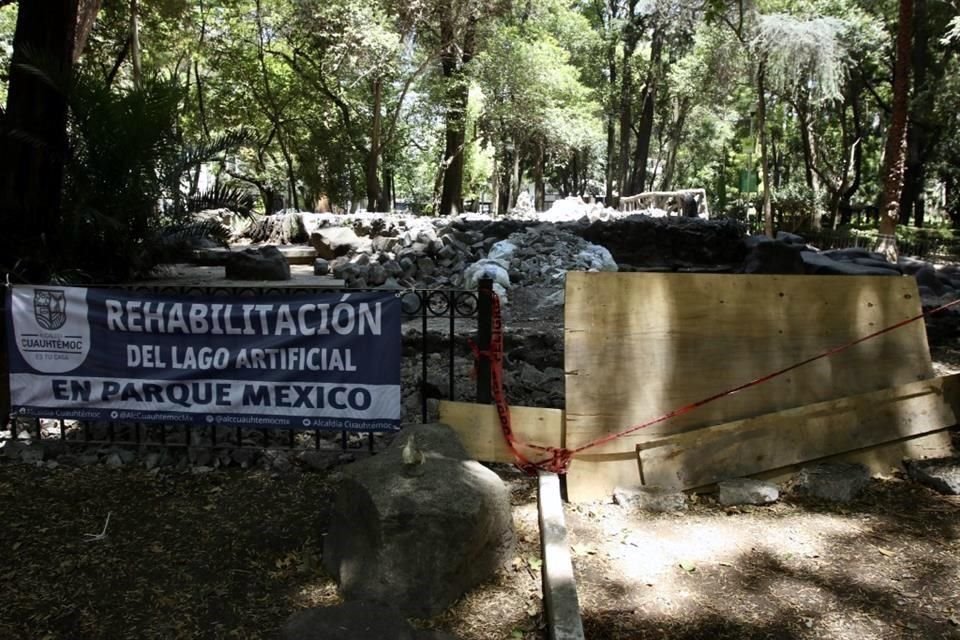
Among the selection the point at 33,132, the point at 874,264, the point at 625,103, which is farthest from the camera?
the point at 625,103

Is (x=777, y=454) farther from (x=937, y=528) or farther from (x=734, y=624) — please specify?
(x=734, y=624)

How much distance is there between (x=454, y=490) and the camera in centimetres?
333

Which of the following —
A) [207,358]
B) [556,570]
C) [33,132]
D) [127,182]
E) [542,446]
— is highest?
[33,132]

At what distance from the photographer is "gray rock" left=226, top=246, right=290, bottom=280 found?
12.2m

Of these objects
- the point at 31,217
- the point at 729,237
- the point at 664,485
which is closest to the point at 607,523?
the point at 664,485

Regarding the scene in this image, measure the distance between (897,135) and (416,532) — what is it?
56.0ft

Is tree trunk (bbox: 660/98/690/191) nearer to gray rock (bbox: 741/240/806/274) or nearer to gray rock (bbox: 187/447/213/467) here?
gray rock (bbox: 741/240/806/274)

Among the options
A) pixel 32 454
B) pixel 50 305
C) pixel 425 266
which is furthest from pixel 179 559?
pixel 425 266

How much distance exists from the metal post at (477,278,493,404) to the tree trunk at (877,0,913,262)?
13588 millimetres

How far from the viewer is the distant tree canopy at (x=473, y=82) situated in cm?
1669

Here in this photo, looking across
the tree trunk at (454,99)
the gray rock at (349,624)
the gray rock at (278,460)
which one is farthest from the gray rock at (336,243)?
the gray rock at (349,624)

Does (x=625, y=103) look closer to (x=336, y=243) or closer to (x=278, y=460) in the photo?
(x=336, y=243)

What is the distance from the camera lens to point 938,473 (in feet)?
14.0

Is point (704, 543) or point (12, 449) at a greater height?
point (12, 449)
